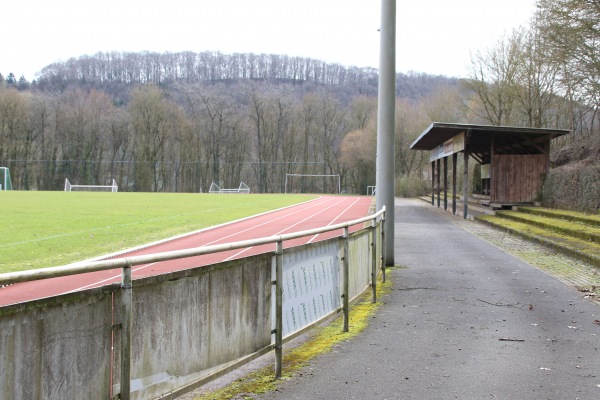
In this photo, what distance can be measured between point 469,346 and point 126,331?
14.8ft

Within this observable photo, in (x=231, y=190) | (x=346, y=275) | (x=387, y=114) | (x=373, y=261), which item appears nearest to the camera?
(x=346, y=275)

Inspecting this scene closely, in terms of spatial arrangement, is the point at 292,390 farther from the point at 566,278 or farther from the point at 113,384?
the point at 566,278

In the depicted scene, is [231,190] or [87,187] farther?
[231,190]

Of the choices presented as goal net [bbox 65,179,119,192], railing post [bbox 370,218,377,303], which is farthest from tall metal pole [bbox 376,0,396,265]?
goal net [bbox 65,179,119,192]

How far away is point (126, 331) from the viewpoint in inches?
140

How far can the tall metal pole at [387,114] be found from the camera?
1295cm

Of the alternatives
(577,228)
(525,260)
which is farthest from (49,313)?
(577,228)

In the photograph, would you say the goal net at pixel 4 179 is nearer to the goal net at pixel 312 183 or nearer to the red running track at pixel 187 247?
the goal net at pixel 312 183

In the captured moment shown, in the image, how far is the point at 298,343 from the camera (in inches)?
281

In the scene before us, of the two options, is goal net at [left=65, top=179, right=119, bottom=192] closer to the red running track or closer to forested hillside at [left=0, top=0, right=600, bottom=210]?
forested hillside at [left=0, top=0, right=600, bottom=210]

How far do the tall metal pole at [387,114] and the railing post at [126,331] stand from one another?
32.3 feet

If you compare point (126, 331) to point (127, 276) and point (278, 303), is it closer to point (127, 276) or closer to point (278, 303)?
point (127, 276)

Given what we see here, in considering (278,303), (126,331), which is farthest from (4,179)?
(126,331)

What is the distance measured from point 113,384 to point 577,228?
17.4 m
